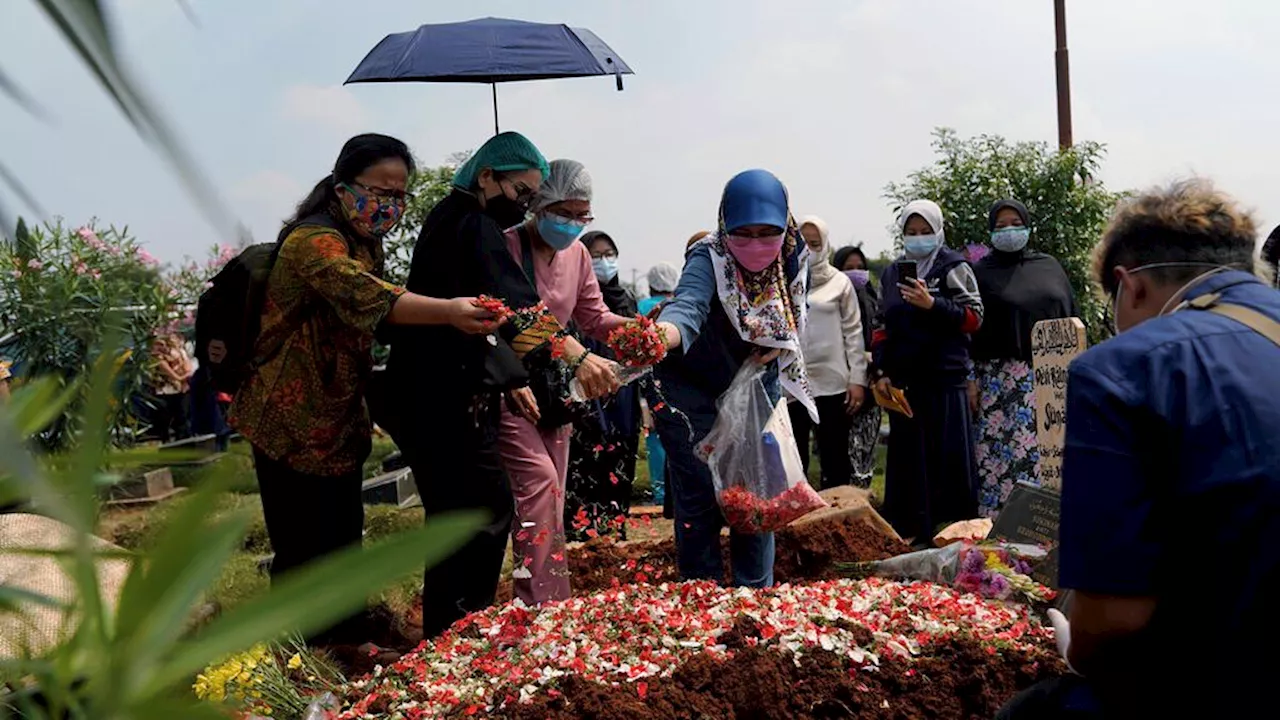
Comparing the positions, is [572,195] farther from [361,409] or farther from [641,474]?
[641,474]

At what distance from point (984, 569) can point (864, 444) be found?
13.0 ft

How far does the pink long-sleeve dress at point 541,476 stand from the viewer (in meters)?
4.61

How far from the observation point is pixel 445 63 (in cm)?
525

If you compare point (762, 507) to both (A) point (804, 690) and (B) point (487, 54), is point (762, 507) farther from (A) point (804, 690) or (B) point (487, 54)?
(B) point (487, 54)

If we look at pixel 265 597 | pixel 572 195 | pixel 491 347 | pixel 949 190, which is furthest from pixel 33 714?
pixel 949 190

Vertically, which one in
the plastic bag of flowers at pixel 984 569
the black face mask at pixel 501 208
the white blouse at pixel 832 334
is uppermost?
the black face mask at pixel 501 208

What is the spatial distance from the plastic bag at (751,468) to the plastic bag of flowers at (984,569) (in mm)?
579

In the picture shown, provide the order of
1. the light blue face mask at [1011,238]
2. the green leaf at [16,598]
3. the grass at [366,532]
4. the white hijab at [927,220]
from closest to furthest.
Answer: the green leaf at [16,598], the grass at [366,532], the white hijab at [927,220], the light blue face mask at [1011,238]

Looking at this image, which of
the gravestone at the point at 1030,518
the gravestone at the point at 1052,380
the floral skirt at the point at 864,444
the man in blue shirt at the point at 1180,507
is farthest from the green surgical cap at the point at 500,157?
the floral skirt at the point at 864,444

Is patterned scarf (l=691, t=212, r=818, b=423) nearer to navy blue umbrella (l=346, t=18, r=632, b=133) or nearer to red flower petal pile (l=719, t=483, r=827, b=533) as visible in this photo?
red flower petal pile (l=719, t=483, r=827, b=533)

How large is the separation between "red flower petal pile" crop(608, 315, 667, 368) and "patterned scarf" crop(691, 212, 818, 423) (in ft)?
1.81

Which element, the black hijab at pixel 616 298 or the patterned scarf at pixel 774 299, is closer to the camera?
the patterned scarf at pixel 774 299

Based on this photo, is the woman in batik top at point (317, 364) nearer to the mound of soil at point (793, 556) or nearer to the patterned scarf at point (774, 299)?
the patterned scarf at point (774, 299)

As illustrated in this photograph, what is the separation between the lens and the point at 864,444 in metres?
8.62
